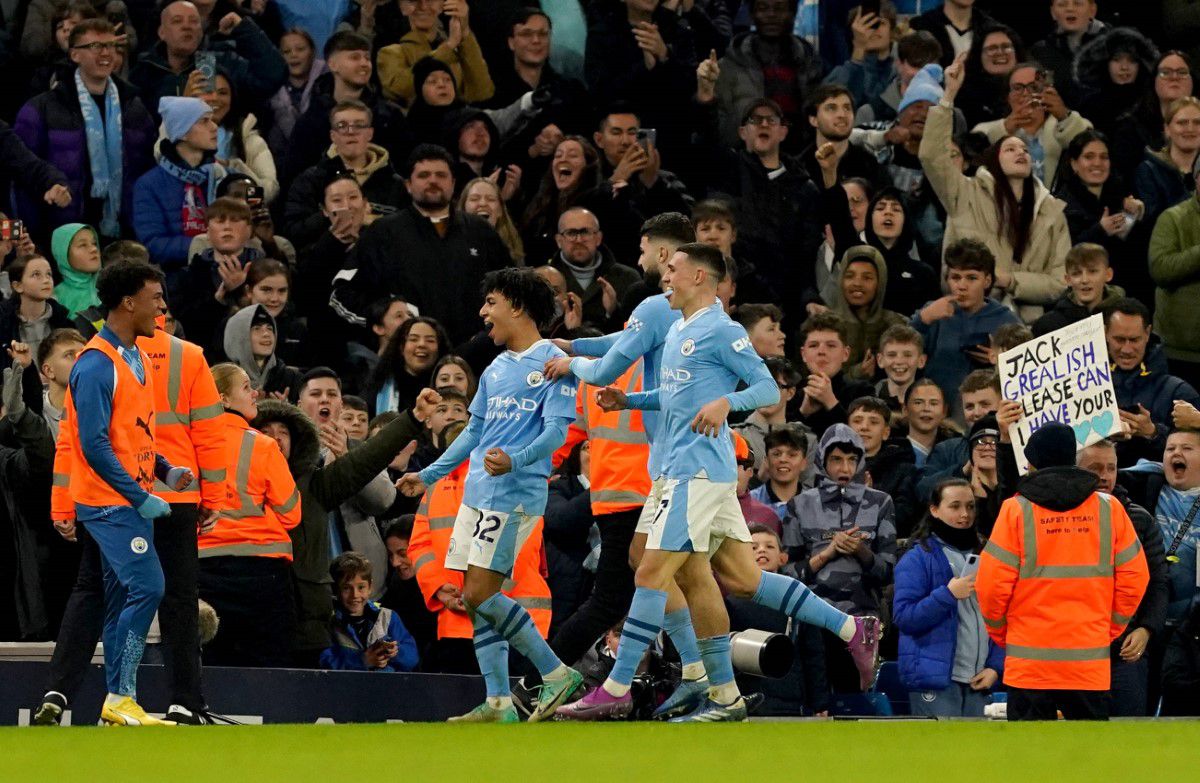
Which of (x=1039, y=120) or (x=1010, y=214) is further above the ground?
(x=1039, y=120)

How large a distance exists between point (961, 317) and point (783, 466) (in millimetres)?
2680

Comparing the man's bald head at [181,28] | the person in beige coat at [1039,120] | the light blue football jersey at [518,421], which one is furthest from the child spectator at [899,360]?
the man's bald head at [181,28]

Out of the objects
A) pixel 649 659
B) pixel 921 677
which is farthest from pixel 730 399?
pixel 921 677

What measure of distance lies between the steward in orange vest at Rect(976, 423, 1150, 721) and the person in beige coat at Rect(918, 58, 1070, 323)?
602 centimetres

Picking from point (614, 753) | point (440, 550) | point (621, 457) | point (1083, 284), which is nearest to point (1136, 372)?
point (1083, 284)

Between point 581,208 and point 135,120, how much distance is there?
10.9 ft

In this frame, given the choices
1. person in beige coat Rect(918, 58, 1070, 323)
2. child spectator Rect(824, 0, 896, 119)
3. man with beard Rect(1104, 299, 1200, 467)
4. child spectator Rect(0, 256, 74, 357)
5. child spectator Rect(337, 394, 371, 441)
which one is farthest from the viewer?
child spectator Rect(824, 0, 896, 119)

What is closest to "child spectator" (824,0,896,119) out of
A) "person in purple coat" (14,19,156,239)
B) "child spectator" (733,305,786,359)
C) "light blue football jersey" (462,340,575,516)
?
"child spectator" (733,305,786,359)

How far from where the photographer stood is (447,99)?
18.2 m

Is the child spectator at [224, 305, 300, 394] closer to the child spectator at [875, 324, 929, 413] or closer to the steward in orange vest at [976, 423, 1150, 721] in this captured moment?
the child spectator at [875, 324, 929, 413]

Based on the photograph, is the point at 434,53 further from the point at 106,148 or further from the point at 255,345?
the point at 255,345

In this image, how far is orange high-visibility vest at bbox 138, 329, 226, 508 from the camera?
11352 millimetres

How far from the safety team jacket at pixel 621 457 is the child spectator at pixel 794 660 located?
1.48m

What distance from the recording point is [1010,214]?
17.4m
